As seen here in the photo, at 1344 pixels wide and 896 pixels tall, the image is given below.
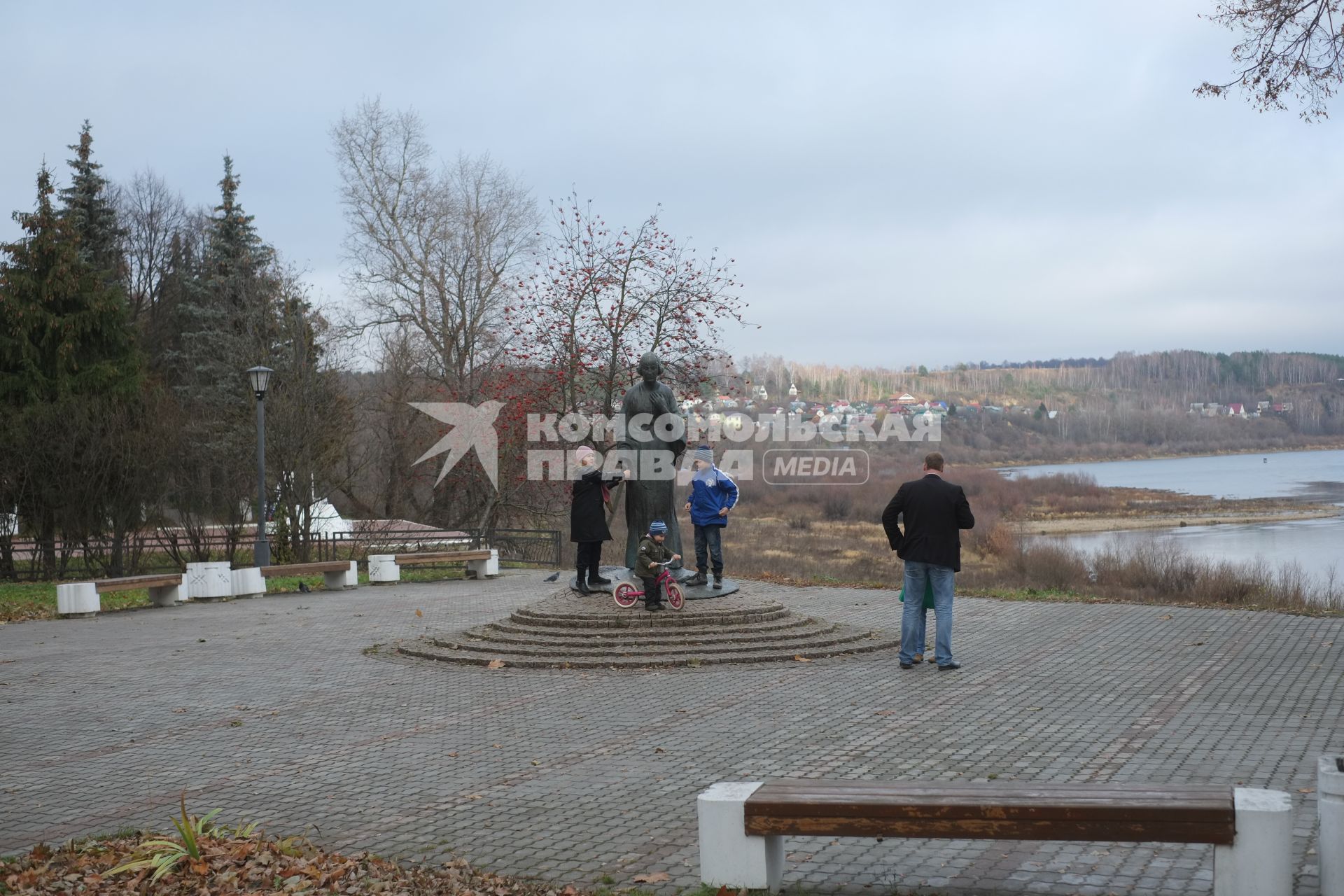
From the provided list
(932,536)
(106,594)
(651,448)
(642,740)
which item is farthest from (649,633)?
(106,594)

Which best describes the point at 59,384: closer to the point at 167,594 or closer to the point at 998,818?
the point at 167,594

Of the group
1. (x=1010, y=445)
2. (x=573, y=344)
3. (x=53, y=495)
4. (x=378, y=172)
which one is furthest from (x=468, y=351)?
(x=1010, y=445)

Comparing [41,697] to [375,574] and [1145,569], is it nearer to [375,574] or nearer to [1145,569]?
[375,574]

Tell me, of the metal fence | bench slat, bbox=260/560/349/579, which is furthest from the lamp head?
the metal fence

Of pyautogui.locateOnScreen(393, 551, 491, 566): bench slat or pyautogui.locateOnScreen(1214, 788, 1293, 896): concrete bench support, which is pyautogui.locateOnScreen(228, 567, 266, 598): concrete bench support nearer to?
pyautogui.locateOnScreen(393, 551, 491, 566): bench slat

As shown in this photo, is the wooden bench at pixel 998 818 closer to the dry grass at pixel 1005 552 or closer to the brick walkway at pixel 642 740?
the brick walkway at pixel 642 740

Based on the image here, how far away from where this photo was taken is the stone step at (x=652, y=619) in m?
11.6

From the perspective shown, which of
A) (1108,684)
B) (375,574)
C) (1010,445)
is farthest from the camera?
(1010,445)

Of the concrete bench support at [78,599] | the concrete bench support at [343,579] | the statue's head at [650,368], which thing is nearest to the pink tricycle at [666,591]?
the statue's head at [650,368]

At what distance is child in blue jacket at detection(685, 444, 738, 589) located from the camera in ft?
42.1

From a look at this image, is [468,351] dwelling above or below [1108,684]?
above

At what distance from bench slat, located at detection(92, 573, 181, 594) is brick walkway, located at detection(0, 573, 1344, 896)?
148 inches

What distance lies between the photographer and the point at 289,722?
863 cm

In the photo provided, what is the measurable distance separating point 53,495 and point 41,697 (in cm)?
1533
